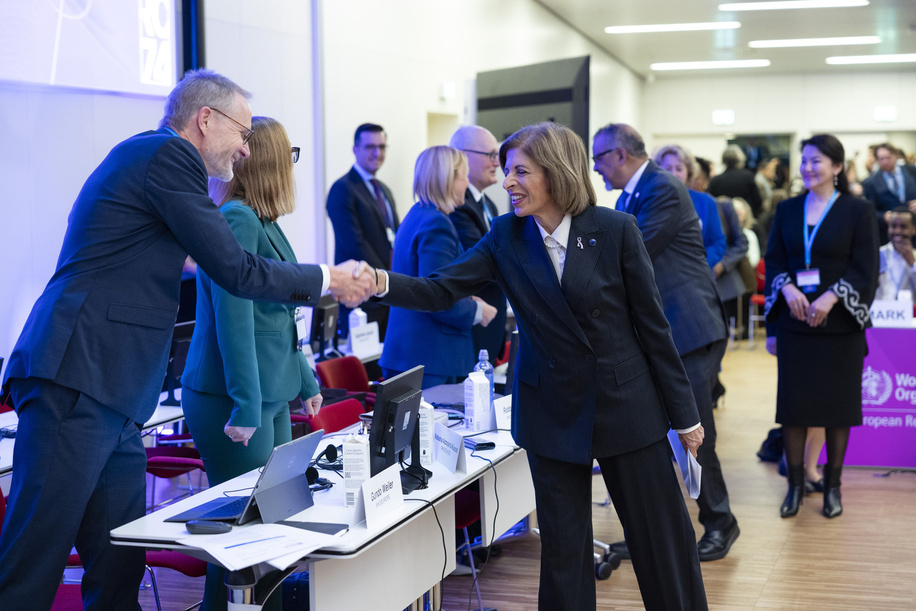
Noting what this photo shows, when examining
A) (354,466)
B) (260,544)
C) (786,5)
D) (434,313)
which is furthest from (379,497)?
(786,5)

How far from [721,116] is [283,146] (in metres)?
15.6

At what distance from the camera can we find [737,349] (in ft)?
34.6

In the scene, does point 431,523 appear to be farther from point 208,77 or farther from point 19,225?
point 19,225

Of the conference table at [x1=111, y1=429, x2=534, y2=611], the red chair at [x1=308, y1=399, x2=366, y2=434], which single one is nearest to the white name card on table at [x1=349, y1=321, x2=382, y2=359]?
the red chair at [x1=308, y1=399, x2=366, y2=434]

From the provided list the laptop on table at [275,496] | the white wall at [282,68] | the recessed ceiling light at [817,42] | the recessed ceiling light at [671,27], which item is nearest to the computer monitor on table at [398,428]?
the laptop on table at [275,496]

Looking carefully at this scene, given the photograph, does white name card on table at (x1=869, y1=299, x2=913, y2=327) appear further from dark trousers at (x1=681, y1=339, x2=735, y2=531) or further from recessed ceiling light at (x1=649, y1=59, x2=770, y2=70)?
recessed ceiling light at (x1=649, y1=59, x2=770, y2=70)

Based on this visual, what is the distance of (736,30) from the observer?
12.1 m

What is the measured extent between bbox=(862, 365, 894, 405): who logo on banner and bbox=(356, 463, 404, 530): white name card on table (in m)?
3.92

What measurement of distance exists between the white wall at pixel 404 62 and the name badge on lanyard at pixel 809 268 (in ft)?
11.4

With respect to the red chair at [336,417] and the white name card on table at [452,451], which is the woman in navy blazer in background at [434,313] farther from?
the white name card on table at [452,451]

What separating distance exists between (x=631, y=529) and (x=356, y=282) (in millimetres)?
1007

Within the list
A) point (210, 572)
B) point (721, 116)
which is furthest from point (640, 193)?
point (721, 116)

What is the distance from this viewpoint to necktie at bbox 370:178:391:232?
6492 mm

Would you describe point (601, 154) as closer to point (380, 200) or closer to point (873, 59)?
point (380, 200)
